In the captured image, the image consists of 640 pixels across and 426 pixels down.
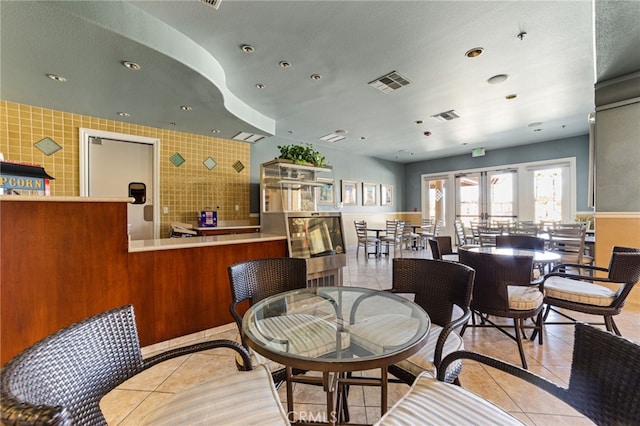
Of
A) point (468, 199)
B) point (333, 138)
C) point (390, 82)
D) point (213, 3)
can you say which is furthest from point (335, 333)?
point (468, 199)

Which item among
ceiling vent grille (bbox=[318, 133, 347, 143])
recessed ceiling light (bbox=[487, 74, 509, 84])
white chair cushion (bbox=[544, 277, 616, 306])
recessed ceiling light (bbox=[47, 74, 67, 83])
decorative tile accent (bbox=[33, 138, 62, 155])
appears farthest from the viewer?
ceiling vent grille (bbox=[318, 133, 347, 143])

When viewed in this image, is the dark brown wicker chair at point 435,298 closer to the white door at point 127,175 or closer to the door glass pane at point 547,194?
the white door at point 127,175

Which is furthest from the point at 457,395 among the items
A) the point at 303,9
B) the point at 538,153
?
the point at 538,153

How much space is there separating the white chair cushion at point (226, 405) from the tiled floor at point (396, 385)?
517 millimetres

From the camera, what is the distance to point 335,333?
1297mm

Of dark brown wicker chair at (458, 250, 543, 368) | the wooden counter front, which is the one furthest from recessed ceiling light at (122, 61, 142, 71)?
dark brown wicker chair at (458, 250, 543, 368)

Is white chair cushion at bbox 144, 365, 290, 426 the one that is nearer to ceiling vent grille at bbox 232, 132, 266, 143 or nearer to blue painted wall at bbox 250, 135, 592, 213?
ceiling vent grille at bbox 232, 132, 266, 143

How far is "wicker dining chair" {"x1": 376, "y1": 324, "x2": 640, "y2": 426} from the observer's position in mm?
A: 737

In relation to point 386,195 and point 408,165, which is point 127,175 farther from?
point 408,165

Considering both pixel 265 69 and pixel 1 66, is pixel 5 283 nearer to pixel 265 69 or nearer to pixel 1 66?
pixel 1 66

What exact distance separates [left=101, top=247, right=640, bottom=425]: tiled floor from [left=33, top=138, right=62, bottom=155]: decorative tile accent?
3.53 m

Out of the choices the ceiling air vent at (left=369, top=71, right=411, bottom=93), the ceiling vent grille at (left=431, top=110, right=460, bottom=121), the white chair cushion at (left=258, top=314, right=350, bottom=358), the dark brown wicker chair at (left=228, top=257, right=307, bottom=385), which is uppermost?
the ceiling vent grille at (left=431, top=110, right=460, bottom=121)

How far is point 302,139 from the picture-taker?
672 cm

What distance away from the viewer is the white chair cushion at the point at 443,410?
888 millimetres
